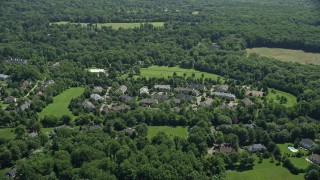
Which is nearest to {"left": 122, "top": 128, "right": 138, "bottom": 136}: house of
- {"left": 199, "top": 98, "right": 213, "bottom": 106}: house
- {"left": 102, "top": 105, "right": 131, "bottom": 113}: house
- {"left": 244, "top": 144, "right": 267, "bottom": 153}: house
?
{"left": 102, "top": 105, "right": 131, "bottom": 113}: house

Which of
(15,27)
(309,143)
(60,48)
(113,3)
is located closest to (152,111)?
(309,143)

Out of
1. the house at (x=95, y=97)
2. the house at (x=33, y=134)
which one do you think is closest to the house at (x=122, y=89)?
the house at (x=95, y=97)

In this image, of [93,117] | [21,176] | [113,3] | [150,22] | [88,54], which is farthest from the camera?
[113,3]

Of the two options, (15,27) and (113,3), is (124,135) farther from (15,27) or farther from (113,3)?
(113,3)

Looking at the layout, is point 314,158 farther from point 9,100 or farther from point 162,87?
point 9,100

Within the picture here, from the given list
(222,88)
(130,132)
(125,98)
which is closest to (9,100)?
(125,98)

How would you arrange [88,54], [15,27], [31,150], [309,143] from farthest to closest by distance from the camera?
1. [15,27]
2. [88,54]
3. [309,143]
4. [31,150]
